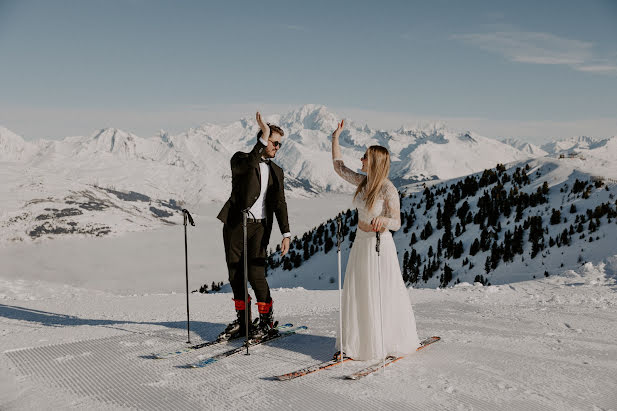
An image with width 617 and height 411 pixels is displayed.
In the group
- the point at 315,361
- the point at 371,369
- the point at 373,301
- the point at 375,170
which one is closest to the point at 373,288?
the point at 373,301

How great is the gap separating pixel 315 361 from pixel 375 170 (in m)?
2.48

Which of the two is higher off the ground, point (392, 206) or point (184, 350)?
point (392, 206)

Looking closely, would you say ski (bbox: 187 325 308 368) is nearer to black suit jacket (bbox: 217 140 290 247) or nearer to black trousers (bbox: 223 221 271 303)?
black trousers (bbox: 223 221 271 303)

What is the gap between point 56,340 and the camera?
6852mm

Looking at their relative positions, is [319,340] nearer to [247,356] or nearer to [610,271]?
[247,356]

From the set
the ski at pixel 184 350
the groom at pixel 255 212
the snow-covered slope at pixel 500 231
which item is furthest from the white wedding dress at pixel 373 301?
the snow-covered slope at pixel 500 231

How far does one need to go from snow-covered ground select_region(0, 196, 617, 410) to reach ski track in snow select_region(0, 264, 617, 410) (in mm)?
17

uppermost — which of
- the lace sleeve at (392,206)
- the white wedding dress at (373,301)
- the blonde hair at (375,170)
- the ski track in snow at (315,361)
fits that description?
the blonde hair at (375,170)

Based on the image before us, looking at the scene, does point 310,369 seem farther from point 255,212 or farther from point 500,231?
point 500,231

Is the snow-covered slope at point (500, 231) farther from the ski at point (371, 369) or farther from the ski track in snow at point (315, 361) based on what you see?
the ski at point (371, 369)

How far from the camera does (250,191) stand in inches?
243

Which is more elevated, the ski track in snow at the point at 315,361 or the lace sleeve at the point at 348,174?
the lace sleeve at the point at 348,174

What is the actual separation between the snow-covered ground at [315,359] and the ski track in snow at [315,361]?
17mm

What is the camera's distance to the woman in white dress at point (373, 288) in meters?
5.53
